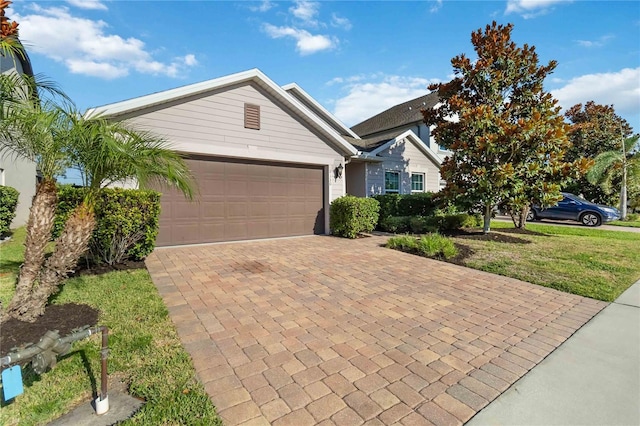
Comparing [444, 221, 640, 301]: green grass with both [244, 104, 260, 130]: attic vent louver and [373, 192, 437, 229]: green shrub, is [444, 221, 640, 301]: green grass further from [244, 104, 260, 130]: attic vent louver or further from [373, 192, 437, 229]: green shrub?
[244, 104, 260, 130]: attic vent louver

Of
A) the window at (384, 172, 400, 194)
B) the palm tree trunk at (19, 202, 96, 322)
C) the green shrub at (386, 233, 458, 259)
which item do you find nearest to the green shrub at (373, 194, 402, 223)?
the window at (384, 172, 400, 194)

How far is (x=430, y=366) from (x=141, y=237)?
563 cm

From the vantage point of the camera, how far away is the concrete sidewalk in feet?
6.70

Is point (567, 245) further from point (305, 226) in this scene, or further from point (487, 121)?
point (305, 226)

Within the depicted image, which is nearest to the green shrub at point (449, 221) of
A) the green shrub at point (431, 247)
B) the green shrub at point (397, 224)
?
the green shrub at point (397, 224)

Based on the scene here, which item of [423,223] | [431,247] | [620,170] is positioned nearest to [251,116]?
[431,247]

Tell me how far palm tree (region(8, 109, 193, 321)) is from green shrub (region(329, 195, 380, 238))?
6.24m

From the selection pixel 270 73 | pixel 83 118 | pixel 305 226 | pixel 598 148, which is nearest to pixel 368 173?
pixel 305 226

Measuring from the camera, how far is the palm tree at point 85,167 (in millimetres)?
3205

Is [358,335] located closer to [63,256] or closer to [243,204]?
[63,256]

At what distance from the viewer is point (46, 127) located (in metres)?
3.05

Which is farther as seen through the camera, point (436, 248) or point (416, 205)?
point (416, 205)

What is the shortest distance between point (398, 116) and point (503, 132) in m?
13.4

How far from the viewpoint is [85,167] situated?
3668 mm
